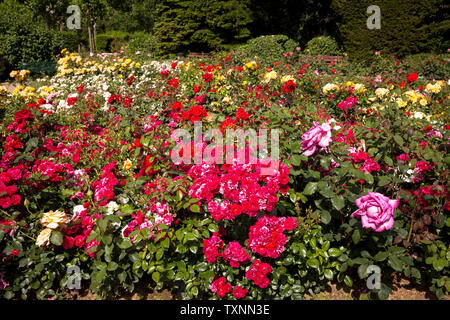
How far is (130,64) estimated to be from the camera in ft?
18.4

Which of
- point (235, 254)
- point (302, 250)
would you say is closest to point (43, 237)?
point (235, 254)

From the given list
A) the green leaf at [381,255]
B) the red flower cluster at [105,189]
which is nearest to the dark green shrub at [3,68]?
the red flower cluster at [105,189]

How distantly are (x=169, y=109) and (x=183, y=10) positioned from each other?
10.6 m

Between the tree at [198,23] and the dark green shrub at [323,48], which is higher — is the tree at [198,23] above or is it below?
above

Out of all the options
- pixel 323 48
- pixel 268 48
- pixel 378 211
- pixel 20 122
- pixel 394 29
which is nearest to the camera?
pixel 378 211

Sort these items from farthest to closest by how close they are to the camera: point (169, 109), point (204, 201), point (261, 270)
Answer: point (169, 109) < point (204, 201) < point (261, 270)

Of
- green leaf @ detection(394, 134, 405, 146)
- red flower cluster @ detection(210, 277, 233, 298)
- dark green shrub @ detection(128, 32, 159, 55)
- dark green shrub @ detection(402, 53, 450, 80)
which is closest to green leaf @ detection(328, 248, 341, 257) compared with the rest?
red flower cluster @ detection(210, 277, 233, 298)

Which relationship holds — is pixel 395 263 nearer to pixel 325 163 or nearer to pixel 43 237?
pixel 325 163

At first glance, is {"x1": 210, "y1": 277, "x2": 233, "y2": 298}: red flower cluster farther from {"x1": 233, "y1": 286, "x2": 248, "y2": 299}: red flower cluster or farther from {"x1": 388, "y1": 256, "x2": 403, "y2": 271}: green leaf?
{"x1": 388, "y1": 256, "x2": 403, "y2": 271}: green leaf

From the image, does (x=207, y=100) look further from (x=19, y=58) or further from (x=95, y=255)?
(x=19, y=58)

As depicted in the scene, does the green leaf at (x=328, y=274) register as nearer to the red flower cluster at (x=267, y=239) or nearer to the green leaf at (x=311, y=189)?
the red flower cluster at (x=267, y=239)

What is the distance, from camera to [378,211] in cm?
154

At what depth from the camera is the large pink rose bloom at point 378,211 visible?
60.1 inches
